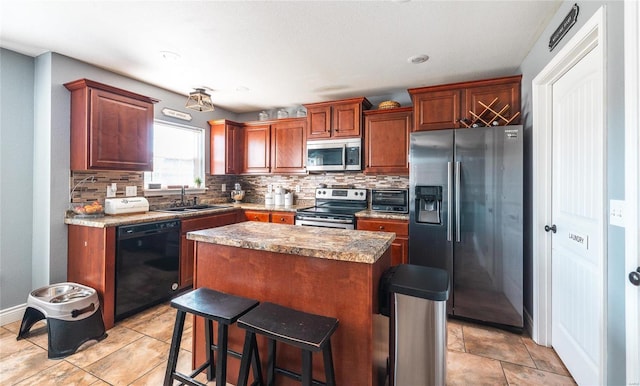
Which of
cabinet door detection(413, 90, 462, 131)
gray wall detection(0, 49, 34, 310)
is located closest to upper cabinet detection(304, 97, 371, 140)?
cabinet door detection(413, 90, 462, 131)

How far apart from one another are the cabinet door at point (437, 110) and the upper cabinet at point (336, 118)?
758mm

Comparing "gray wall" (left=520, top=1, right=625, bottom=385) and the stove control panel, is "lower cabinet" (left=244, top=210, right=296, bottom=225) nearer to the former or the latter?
the stove control panel

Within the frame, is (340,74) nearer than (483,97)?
No

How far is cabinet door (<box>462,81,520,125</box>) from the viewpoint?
8.68ft

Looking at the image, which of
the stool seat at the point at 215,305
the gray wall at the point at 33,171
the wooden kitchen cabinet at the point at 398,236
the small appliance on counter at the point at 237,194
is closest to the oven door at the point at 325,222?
the wooden kitchen cabinet at the point at 398,236

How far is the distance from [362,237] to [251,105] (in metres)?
3.37

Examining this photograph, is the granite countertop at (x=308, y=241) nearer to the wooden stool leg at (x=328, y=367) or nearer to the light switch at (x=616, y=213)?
the wooden stool leg at (x=328, y=367)

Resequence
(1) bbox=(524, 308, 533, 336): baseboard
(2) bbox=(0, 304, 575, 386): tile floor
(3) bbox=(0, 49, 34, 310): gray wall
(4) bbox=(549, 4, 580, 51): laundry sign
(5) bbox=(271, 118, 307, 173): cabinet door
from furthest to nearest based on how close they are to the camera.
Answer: (5) bbox=(271, 118, 307, 173): cabinet door, (3) bbox=(0, 49, 34, 310): gray wall, (1) bbox=(524, 308, 533, 336): baseboard, (2) bbox=(0, 304, 575, 386): tile floor, (4) bbox=(549, 4, 580, 51): laundry sign

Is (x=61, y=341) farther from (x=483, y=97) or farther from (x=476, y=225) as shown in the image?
(x=483, y=97)

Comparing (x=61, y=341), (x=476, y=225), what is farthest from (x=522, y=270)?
(x=61, y=341)

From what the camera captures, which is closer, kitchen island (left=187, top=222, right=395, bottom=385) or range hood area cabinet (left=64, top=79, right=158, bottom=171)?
kitchen island (left=187, top=222, right=395, bottom=385)

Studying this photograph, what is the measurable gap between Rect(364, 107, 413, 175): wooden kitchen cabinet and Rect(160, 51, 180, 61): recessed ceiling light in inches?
87.6

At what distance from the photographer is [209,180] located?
428 centimetres

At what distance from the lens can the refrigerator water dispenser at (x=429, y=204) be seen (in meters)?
2.66
